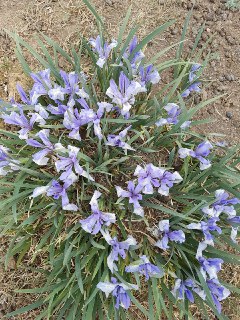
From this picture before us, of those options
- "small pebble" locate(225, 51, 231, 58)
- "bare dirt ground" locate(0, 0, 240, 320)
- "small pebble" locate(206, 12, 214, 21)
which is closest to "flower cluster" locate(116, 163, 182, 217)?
"bare dirt ground" locate(0, 0, 240, 320)

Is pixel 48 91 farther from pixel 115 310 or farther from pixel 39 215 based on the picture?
pixel 115 310

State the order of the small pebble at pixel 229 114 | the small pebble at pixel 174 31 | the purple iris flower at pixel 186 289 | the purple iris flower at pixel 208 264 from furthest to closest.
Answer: the small pebble at pixel 174 31 < the small pebble at pixel 229 114 < the purple iris flower at pixel 186 289 < the purple iris flower at pixel 208 264

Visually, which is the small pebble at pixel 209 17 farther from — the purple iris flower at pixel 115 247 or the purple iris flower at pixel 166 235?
the purple iris flower at pixel 115 247

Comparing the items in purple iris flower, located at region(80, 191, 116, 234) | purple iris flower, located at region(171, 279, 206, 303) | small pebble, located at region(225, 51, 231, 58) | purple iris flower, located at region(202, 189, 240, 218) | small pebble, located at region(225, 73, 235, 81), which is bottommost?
purple iris flower, located at region(171, 279, 206, 303)

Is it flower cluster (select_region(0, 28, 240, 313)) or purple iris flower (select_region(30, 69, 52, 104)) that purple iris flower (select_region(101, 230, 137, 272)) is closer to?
flower cluster (select_region(0, 28, 240, 313))

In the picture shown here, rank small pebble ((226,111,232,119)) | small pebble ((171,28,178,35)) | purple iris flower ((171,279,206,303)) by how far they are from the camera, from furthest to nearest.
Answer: small pebble ((171,28,178,35))
small pebble ((226,111,232,119))
purple iris flower ((171,279,206,303))

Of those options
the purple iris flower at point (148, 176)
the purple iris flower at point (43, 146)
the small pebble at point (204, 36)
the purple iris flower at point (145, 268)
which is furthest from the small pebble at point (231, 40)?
the purple iris flower at point (145, 268)
